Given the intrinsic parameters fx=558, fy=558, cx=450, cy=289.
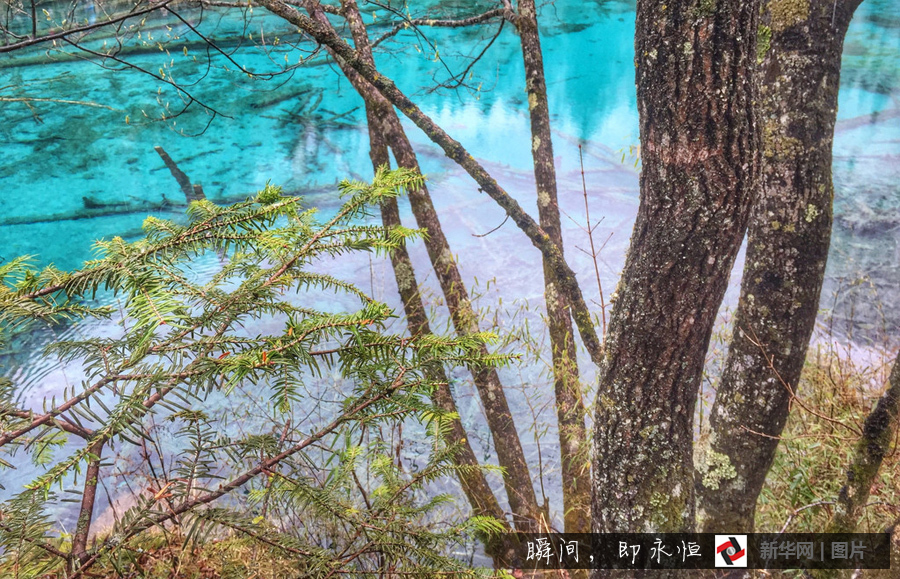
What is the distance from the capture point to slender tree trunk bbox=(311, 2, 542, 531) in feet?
5.91

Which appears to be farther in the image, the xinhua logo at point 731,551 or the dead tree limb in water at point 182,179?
the dead tree limb in water at point 182,179

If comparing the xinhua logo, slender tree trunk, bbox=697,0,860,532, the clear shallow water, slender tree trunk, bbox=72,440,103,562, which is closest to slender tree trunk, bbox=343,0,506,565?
the xinhua logo

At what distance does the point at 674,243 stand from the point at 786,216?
0.76 metres

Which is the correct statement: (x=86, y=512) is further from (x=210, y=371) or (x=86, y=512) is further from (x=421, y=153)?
(x=421, y=153)

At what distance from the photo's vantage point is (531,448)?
10.0ft

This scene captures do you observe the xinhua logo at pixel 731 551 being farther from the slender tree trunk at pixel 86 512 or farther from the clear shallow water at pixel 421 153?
the clear shallow water at pixel 421 153

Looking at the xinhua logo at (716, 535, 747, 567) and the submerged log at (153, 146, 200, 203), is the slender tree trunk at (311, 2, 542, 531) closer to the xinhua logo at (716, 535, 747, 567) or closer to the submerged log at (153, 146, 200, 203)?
the xinhua logo at (716, 535, 747, 567)

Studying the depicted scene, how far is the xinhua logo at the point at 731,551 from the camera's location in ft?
4.02

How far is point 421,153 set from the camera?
4.64 meters

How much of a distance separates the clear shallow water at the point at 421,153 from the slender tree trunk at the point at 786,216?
1.62 m

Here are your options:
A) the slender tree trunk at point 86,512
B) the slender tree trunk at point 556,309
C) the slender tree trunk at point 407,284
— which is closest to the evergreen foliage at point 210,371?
the slender tree trunk at point 86,512

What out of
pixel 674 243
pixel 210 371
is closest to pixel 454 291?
pixel 674 243

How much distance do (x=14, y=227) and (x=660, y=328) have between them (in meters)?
4.19

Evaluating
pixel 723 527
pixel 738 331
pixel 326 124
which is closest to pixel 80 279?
pixel 738 331
